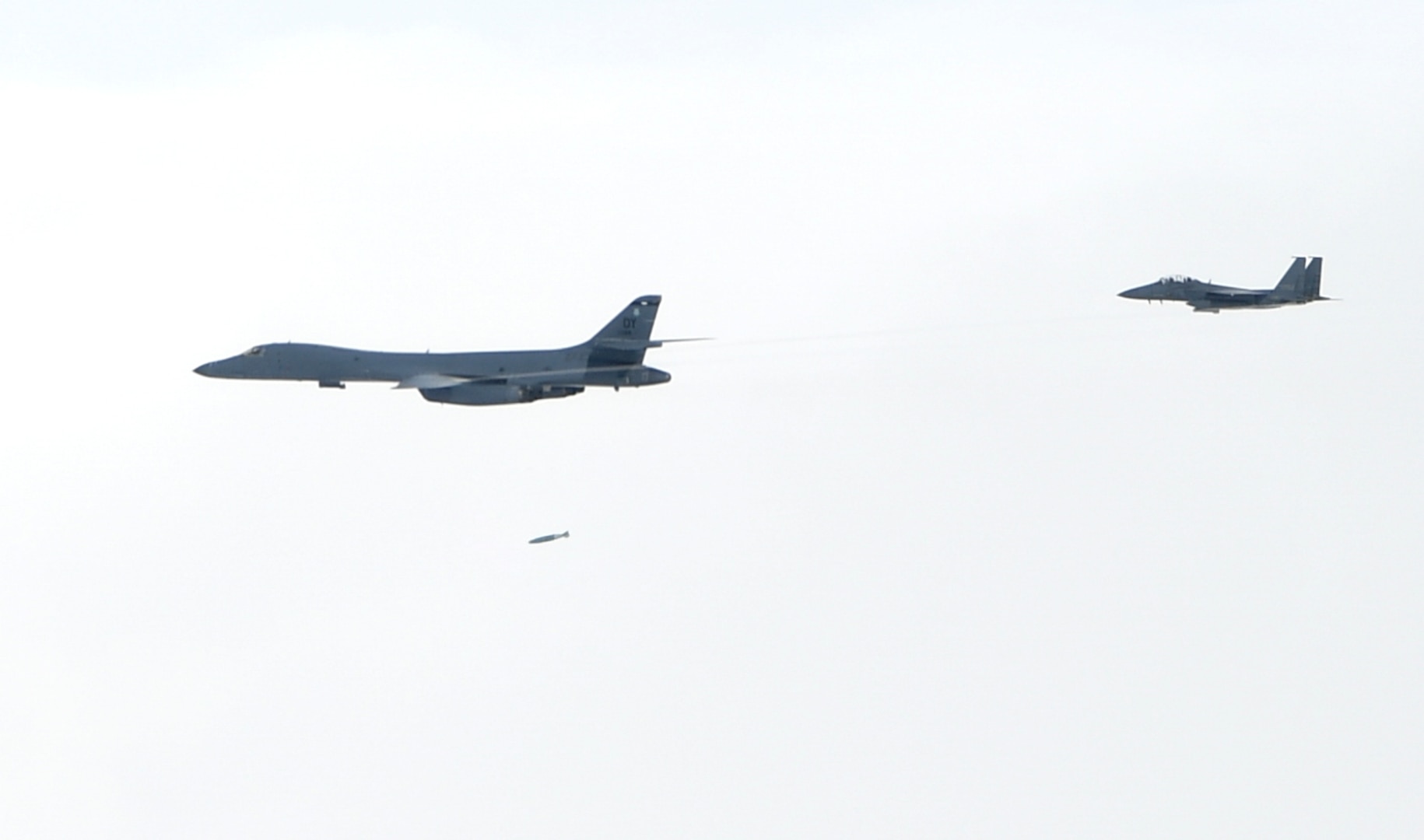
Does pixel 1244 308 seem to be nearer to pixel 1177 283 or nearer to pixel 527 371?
pixel 1177 283

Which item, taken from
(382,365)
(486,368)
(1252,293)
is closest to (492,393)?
(486,368)

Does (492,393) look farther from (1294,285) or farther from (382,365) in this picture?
(1294,285)

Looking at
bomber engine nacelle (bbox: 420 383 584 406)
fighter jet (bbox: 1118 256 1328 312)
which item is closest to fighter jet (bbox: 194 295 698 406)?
bomber engine nacelle (bbox: 420 383 584 406)

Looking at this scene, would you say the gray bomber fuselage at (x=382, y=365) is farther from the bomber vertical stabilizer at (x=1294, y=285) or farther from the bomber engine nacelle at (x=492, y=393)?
the bomber vertical stabilizer at (x=1294, y=285)

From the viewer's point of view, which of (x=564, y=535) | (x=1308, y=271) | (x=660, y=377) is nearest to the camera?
(x=564, y=535)

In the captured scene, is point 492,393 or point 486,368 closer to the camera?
point 492,393

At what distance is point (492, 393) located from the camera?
96.4m

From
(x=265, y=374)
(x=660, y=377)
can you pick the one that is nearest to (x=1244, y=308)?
(x=660, y=377)

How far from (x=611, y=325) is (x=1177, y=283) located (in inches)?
1277

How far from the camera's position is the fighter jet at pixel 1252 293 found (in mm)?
107375

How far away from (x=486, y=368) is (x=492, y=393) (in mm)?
3321

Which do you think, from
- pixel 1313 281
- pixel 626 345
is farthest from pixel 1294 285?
pixel 626 345

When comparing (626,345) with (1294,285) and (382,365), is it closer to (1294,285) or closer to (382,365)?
(382,365)

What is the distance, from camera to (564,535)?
287ft
